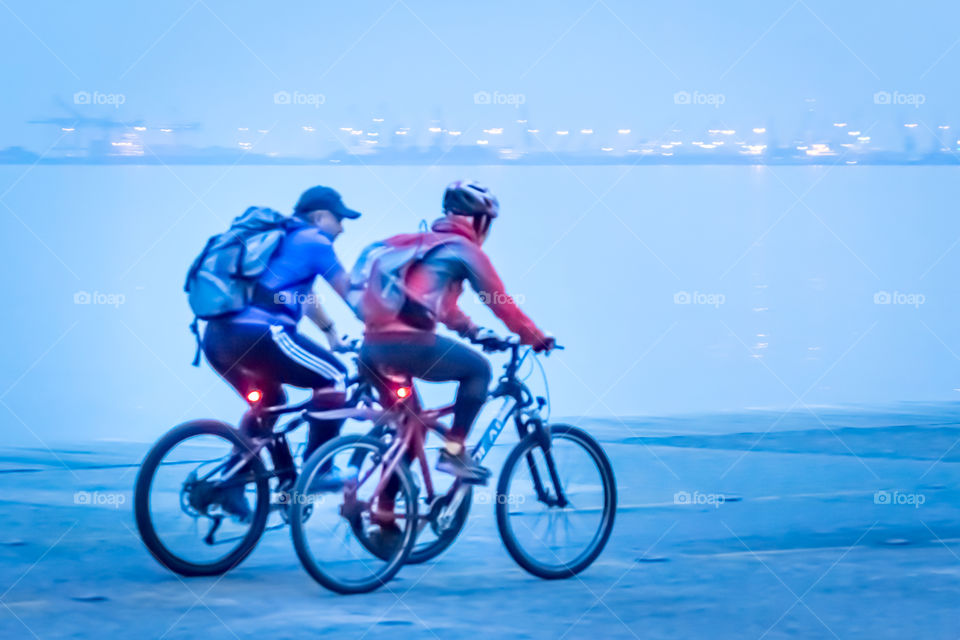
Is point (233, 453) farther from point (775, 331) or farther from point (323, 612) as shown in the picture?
point (775, 331)

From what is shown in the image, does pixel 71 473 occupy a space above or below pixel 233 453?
below

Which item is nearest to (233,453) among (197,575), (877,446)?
(197,575)

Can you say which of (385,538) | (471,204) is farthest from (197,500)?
(471,204)

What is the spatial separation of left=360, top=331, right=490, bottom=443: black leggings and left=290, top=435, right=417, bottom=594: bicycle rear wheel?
32 centimetres

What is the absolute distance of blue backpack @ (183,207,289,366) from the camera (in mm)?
5434

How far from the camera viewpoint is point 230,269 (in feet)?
17.8

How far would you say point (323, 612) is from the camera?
5172mm

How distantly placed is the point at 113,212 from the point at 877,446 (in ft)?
69.7

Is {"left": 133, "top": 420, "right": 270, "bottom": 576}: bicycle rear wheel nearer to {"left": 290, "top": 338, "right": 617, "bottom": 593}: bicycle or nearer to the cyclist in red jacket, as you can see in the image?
{"left": 290, "top": 338, "right": 617, "bottom": 593}: bicycle

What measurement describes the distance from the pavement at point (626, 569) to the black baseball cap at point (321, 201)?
1518 millimetres

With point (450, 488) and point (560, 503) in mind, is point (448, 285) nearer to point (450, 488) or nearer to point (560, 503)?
point (450, 488)

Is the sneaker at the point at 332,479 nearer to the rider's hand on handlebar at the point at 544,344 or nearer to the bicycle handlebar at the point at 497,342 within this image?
the bicycle handlebar at the point at 497,342

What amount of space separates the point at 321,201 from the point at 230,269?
57cm

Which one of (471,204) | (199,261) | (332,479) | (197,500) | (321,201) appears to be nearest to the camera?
(332,479)
